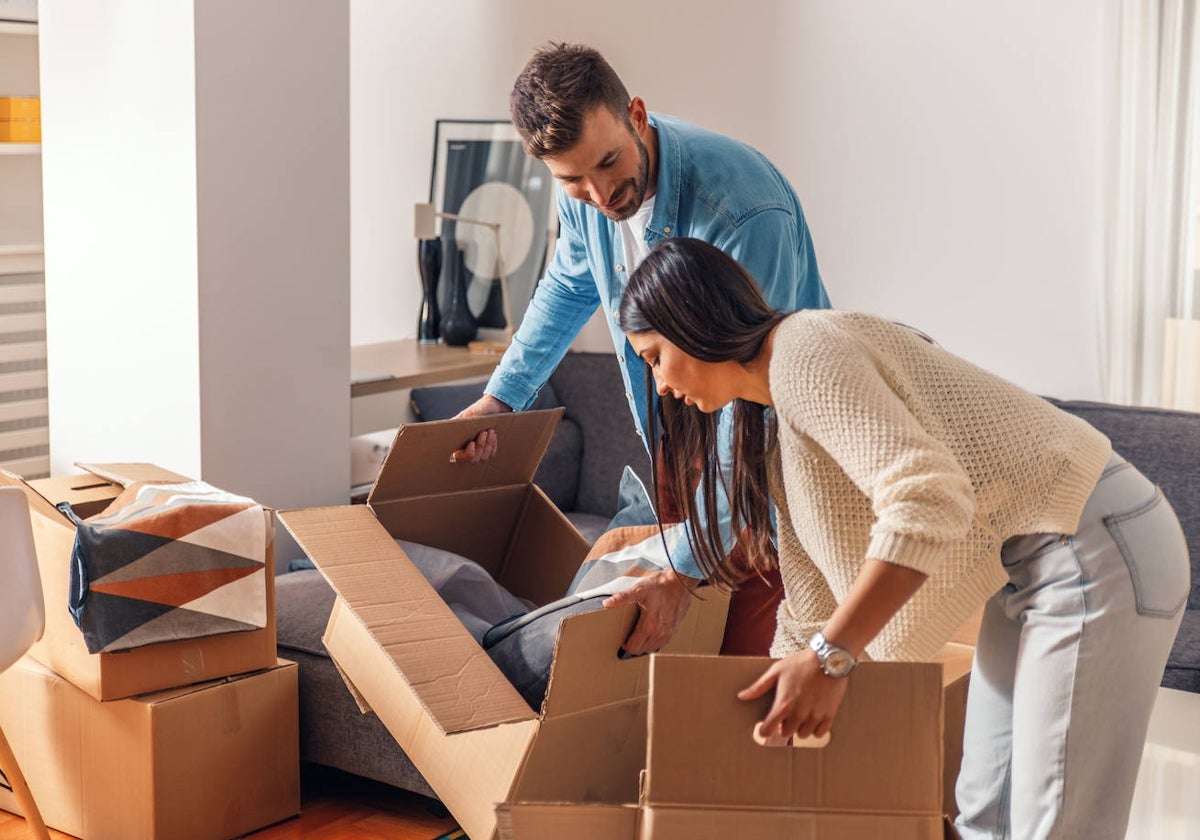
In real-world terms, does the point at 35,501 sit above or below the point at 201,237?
below

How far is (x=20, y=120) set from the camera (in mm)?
3188

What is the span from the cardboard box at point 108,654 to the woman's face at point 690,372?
1129 millimetres

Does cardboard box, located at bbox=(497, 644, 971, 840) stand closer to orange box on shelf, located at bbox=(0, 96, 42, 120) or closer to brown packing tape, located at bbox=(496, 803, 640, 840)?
brown packing tape, located at bbox=(496, 803, 640, 840)

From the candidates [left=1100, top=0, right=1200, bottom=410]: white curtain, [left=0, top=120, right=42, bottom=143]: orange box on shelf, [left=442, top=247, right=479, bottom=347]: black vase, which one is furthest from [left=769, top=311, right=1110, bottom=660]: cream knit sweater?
[left=442, top=247, right=479, bottom=347]: black vase

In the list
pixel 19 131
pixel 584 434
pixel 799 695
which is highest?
pixel 19 131

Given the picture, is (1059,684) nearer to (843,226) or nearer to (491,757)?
(491,757)

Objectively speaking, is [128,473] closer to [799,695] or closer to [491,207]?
[799,695]

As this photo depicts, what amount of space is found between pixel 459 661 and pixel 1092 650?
0.84 metres

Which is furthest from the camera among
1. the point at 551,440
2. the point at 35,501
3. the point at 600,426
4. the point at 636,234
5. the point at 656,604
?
the point at 600,426

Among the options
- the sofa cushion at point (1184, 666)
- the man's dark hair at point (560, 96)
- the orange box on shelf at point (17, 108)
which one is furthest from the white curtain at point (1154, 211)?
the orange box on shelf at point (17, 108)

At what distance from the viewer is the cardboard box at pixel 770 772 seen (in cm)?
113

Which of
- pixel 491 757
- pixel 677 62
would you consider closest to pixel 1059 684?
pixel 491 757

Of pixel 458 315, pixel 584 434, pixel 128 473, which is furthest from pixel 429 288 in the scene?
pixel 128 473

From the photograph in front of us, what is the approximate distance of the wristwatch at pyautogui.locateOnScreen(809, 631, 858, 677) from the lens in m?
1.11
